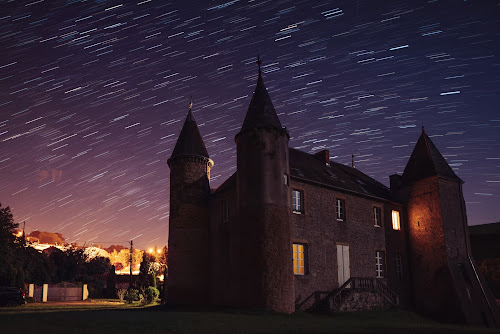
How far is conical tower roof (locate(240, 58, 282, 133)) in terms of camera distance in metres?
22.7

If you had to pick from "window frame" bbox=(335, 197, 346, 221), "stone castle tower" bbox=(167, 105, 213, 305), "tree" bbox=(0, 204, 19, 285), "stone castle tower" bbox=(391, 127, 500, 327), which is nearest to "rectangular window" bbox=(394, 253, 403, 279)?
"stone castle tower" bbox=(391, 127, 500, 327)

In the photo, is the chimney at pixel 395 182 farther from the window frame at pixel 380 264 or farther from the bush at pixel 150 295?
the bush at pixel 150 295

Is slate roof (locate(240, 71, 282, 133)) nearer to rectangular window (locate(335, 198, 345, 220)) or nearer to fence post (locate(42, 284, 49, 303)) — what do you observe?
rectangular window (locate(335, 198, 345, 220))

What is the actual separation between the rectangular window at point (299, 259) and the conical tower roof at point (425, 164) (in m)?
11.7

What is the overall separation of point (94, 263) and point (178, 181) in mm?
57753

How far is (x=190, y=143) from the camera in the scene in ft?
94.1

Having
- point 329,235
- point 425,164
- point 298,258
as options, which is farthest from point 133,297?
point 425,164

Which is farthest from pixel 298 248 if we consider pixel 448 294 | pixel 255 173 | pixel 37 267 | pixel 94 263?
pixel 94 263

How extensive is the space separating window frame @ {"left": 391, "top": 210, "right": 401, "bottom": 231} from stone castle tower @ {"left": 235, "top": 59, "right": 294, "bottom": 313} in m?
11.0

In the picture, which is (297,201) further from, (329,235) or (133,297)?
(133,297)

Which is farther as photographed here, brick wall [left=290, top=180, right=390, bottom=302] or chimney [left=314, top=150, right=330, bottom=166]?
chimney [left=314, top=150, right=330, bottom=166]

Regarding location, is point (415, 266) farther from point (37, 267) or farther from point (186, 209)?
point (37, 267)

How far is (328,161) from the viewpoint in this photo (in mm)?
30656

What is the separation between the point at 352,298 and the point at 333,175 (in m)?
9.04
